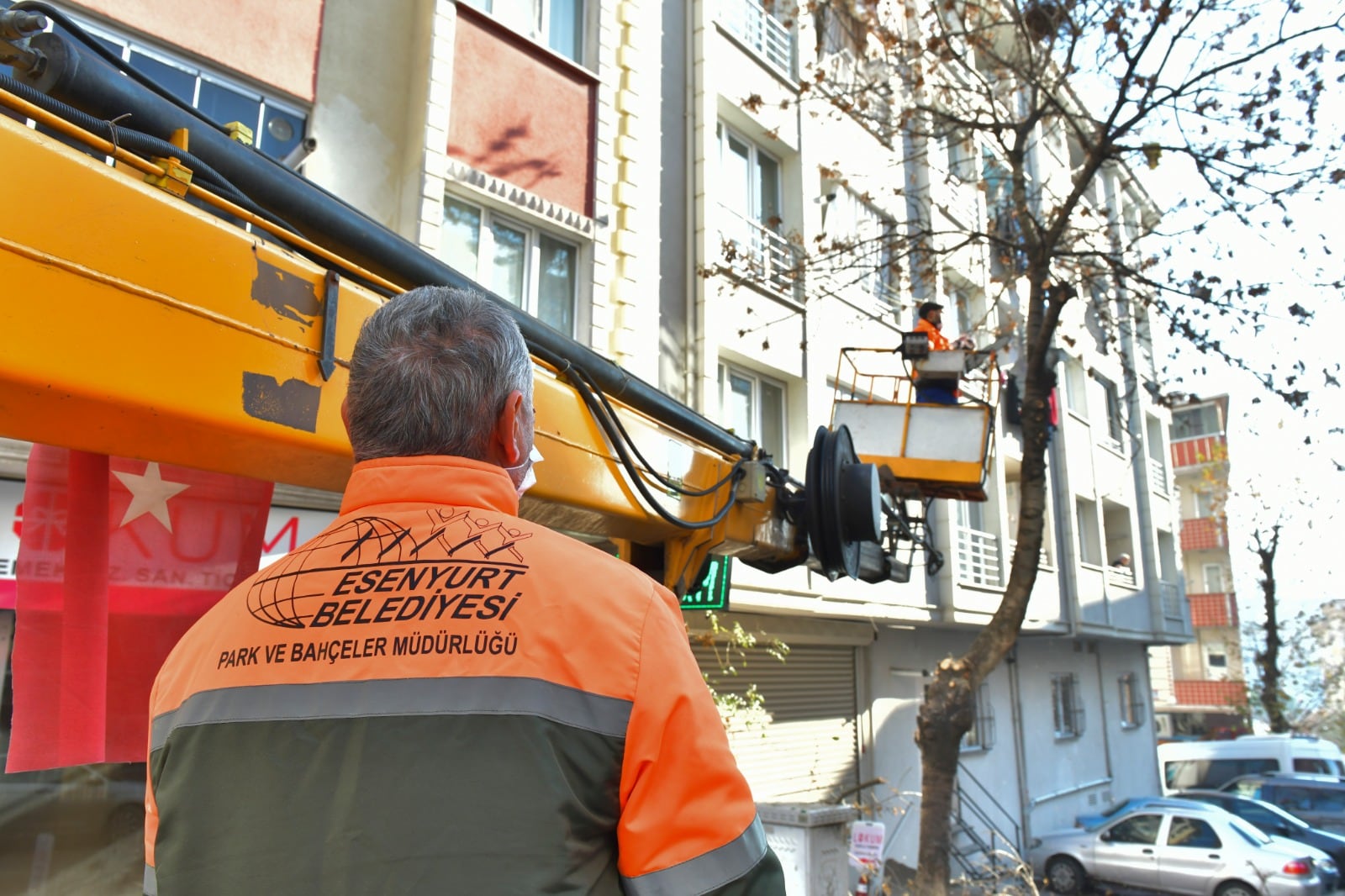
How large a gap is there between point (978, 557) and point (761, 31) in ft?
31.2

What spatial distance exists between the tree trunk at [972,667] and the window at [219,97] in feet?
22.6

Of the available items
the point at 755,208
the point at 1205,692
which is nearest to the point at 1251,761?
the point at 755,208

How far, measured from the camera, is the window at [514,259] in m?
9.05

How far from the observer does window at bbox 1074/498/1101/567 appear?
22375 mm

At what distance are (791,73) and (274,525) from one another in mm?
10869

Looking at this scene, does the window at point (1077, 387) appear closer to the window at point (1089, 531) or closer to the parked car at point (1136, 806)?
the window at point (1089, 531)

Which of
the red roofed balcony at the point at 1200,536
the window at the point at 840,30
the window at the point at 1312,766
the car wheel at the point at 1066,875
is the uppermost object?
the window at the point at 840,30

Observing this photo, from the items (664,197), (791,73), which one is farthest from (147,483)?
(791,73)

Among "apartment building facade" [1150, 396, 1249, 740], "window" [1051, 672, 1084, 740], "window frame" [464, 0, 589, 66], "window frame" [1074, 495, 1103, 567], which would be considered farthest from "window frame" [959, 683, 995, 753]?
"apartment building facade" [1150, 396, 1249, 740]

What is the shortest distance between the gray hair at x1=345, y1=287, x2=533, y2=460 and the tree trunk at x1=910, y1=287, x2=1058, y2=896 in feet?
24.1

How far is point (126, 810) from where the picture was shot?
6262 millimetres

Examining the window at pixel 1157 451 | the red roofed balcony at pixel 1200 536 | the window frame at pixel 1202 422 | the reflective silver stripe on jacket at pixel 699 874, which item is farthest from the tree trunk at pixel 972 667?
the red roofed balcony at pixel 1200 536

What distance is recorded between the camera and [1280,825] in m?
17.3

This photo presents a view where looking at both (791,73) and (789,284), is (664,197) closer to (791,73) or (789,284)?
(789,284)
